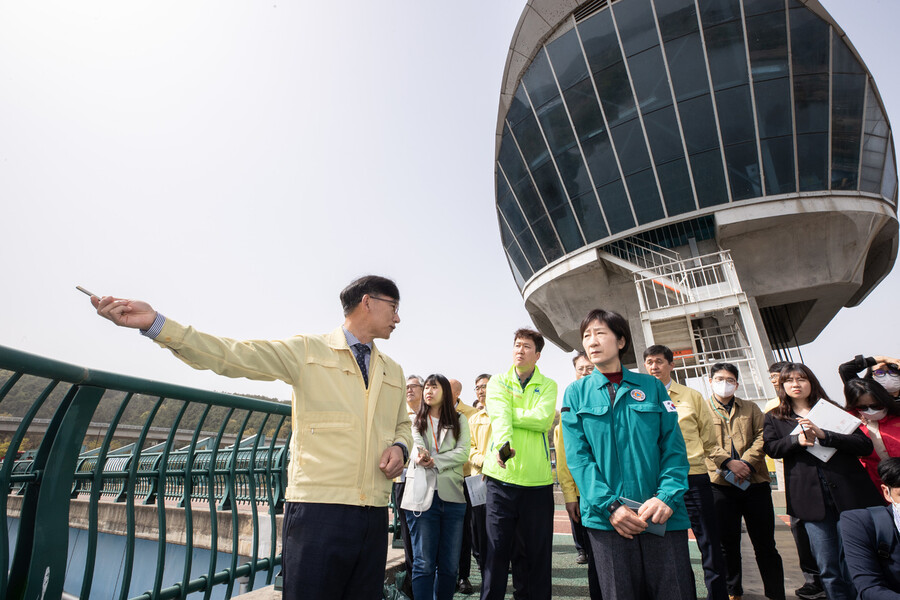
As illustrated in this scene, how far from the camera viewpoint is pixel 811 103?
1525 centimetres

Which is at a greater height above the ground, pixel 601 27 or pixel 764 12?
pixel 601 27

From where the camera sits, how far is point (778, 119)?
15.4 metres

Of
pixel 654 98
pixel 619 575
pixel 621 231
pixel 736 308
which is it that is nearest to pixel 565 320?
pixel 621 231

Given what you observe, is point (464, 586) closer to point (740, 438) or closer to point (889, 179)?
point (740, 438)

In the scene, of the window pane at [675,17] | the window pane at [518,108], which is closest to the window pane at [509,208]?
the window pane at [518,108]

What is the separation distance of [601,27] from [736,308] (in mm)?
11746

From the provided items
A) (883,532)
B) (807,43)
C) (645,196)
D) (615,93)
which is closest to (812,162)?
(807,43)

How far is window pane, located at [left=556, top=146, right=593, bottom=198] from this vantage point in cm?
1778

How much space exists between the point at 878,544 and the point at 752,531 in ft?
3.86

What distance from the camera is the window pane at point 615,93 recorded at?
16.7 m

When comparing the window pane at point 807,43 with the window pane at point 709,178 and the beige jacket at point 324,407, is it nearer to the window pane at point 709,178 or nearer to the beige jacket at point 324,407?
the window pane at point 709,178

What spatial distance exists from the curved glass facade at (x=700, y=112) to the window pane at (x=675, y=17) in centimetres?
4

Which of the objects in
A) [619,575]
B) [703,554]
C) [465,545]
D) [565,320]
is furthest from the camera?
[565,320]

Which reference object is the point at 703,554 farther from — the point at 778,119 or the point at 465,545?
the point at 778,119
